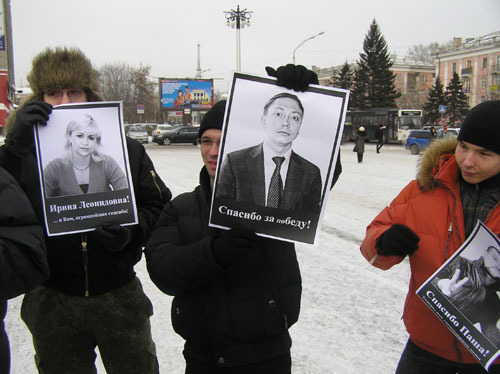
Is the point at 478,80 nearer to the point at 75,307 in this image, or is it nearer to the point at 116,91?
the point at 116,91

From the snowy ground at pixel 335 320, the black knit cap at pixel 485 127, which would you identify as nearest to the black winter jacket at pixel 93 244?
the snowy ground at pixel 335 320

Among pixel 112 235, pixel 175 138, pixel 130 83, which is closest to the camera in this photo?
pixel 112 235

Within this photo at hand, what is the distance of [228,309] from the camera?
65.5 inches

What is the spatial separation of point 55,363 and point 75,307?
30cm

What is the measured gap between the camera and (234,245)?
57.0 inches

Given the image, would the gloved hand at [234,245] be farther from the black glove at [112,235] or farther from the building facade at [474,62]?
the building facade at [474,62]

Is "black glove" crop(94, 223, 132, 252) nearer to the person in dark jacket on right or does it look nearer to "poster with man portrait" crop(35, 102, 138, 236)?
"poster with man portrait" crop(35, 102, 138, 236)

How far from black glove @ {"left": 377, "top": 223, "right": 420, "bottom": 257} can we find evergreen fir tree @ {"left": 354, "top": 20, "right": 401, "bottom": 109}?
59171mm

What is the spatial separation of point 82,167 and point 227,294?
0.85 m

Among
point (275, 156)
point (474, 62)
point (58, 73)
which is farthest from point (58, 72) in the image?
point (474, 62)

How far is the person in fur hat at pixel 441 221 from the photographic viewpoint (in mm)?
1781

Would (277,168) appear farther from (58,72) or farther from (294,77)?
(58,72)

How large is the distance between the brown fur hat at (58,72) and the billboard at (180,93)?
45.7 meters

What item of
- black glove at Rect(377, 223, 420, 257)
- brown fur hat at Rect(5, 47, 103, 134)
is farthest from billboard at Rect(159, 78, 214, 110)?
black glove at Rect(377, 223, 420, 257)
